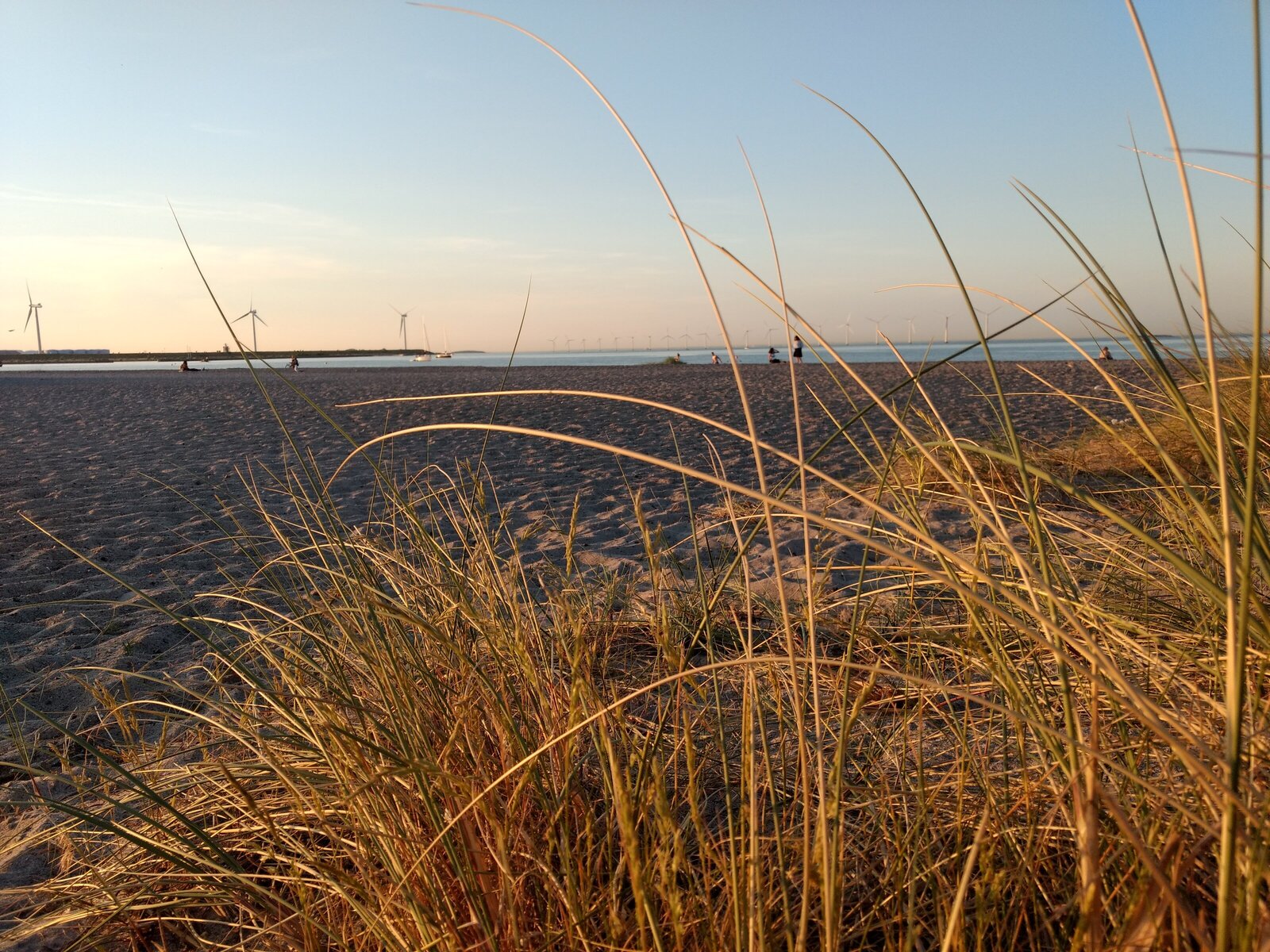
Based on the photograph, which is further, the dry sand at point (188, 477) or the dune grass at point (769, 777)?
the dry sand at point (188, 477)

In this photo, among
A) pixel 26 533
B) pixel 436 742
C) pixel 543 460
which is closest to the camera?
pixel 436 742

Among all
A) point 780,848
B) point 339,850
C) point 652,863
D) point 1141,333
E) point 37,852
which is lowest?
point 37,852

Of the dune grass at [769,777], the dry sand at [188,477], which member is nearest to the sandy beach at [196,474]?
the dry sand at [188,477]

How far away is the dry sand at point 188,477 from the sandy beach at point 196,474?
0.02m

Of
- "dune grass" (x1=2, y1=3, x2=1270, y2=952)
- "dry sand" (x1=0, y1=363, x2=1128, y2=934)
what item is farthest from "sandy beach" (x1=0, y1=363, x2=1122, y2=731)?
"dune grass" (x1=2, y1=3, x2=1270, y2=952)

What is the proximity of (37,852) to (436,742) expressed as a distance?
95cm

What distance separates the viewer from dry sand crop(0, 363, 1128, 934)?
2.76m

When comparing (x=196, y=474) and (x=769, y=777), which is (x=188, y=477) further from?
(x=769, y=777)

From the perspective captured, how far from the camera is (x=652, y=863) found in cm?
100

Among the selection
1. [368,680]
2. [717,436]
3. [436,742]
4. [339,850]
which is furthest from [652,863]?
[717,436]

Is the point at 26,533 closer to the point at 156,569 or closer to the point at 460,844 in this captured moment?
the point at 156,569

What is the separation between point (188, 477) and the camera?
6016 millimetres

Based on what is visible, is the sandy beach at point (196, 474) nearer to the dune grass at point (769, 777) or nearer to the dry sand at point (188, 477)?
the dry sand at point (188, 477)

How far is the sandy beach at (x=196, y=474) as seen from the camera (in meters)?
2.84
